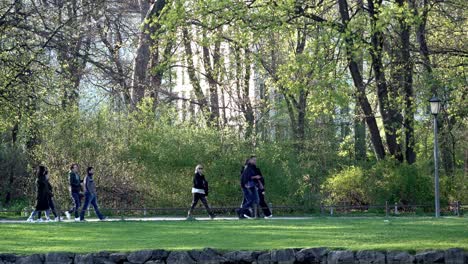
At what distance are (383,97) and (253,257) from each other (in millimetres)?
16937

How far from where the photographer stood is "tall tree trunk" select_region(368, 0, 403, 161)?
33594 millimetres

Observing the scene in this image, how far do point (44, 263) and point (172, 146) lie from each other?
1714 cm

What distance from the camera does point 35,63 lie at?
114ft

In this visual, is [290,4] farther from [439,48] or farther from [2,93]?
[2,93]

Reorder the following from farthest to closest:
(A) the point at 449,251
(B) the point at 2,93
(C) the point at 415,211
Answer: (C) the point at 415,211 < (B) the point at 2,93 < (A) the point at 449,251

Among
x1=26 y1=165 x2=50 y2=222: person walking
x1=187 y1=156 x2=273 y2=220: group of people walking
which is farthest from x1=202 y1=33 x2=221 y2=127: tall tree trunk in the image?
x1=26 y1=165 x2=50 y2=222: person walking

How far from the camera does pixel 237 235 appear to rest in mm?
23906

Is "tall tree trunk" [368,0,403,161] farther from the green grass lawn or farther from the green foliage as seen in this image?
the green grass lawn

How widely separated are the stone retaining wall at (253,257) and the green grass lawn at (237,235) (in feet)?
1.15

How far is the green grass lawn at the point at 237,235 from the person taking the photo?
21.4 m

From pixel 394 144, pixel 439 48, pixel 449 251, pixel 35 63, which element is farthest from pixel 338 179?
pixel 449 251

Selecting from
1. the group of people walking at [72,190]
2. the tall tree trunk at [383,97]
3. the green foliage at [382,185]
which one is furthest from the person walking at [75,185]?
the tall tree trunk at [383,97]

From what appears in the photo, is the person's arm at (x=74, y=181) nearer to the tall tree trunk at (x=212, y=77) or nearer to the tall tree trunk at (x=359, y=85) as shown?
the tall tree trunk at (x=359, y=85)

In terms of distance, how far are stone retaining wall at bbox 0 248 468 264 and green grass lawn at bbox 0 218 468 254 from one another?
0.35 metres
